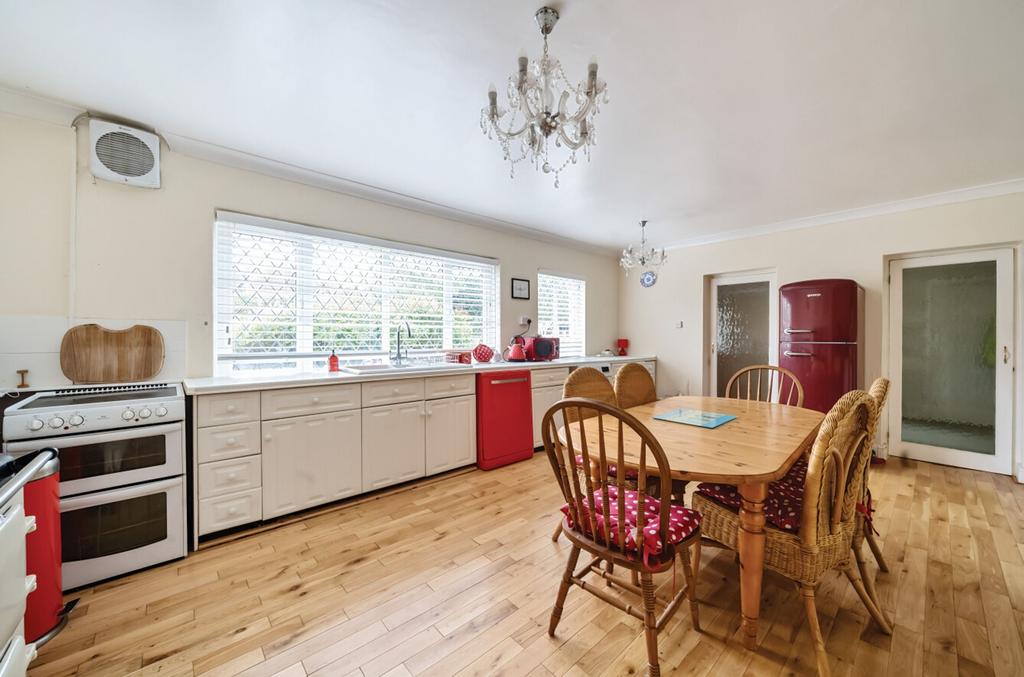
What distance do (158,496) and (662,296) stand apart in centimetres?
529

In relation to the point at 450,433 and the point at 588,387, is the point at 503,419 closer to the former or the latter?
the point at 450,433

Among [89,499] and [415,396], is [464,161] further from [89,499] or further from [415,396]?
[89,499]

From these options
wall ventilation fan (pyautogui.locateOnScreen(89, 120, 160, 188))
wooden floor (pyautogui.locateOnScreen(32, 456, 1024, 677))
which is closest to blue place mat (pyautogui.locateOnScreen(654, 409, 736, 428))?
wooden floor (pyautogui.locateOnScreen(32, 456, 1024, 677))

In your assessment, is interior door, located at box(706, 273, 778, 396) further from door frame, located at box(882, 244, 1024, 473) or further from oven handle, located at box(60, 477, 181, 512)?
oven handle, located at box(60, 477, 181, 512)

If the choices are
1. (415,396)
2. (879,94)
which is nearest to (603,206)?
(879,94)

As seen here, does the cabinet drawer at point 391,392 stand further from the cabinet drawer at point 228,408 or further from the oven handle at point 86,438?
the oven handle at point 86,438

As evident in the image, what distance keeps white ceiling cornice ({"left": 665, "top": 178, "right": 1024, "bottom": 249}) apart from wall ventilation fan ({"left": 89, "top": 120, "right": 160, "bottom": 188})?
5152mm

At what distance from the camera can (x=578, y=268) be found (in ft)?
17.1

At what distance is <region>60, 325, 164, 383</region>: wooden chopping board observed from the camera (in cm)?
218

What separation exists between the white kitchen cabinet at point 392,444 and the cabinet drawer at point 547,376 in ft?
3.95

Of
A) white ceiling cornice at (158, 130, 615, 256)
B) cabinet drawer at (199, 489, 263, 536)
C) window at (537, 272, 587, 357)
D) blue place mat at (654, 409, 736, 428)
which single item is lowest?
cabinet drawer at (199, 489, 263, 536)

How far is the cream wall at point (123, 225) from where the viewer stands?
6.82ft

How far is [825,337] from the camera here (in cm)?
347

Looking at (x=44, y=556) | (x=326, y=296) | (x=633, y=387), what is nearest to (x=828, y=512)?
(x=633, y=387)
